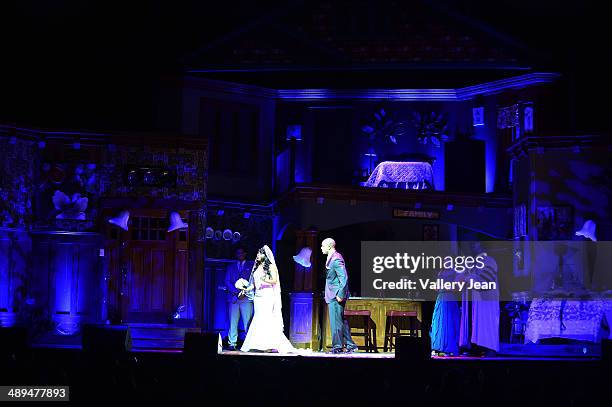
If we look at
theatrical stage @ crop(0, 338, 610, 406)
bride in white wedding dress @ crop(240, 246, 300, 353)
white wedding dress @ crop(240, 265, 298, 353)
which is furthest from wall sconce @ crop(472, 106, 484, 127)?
theatrical stage @ crop(0, 338, 610, 406)

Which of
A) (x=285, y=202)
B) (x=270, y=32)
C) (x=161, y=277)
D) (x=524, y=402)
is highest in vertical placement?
(x=270, y=32)

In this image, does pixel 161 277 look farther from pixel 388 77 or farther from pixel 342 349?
pixel 388 77

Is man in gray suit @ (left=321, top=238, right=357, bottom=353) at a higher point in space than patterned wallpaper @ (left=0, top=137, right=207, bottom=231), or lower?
lower

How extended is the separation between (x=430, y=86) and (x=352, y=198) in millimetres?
4055

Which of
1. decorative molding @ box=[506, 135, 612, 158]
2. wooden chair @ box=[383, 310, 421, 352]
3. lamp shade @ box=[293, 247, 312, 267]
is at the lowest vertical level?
wooden chair @ box=[383, 310, 421, 352]

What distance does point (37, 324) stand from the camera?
19656 millimetres

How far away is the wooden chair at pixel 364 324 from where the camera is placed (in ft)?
63.0

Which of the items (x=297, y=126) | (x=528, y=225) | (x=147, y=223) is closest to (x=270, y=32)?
(x=297, y=126)

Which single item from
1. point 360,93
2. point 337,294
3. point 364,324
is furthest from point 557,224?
point 360,93

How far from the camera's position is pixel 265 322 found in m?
17.6

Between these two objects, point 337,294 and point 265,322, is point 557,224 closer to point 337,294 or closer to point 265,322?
point 337,294

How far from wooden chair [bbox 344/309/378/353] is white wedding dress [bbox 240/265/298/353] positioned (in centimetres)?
210

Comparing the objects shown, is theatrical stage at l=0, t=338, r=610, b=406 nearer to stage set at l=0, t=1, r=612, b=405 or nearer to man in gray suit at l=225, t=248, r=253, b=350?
stage set at l=0, t=1, r=612, b=405

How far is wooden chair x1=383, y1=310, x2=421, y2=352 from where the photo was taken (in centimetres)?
1941
